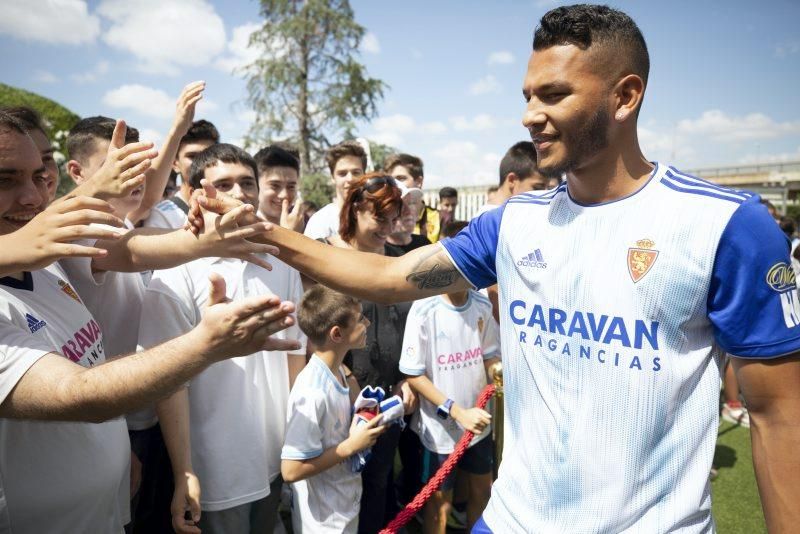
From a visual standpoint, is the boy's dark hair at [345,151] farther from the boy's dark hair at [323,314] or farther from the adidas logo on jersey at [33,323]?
the adidas logo on jersey at [33,323]

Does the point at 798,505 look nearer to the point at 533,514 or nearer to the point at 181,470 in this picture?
the point at 533,514

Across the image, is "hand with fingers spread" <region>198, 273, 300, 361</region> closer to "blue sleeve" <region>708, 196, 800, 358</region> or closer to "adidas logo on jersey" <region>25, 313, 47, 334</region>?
"adidas logo on jersey" <region>25, 313, 47, 334</region>

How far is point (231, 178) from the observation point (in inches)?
123

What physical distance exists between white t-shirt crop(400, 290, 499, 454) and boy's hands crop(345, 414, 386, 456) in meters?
0.76

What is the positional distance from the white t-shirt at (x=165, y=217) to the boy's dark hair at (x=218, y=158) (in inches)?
24.2

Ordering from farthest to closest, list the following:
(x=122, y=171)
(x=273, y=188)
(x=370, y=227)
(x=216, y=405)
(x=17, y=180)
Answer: (x=273, y=188), (x=370, y=227), (x=216, y=405), (x=17, y=180), (x=122, y=171)

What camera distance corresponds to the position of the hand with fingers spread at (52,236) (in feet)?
5.03

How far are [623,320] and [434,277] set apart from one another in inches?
31.3

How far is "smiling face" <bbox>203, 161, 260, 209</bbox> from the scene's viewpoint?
312 centimetres

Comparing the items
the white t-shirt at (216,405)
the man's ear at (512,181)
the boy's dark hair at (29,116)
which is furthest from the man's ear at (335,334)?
the man's ear at (512,181)

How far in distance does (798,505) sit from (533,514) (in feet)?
2.60

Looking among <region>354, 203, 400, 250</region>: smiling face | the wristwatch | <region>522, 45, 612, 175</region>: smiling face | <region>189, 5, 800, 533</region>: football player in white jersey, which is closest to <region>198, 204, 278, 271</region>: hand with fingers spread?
<region>189, 5, 800, 533</region>: football player in white jersey

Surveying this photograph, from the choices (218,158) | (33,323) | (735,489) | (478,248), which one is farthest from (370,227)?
(735,489)

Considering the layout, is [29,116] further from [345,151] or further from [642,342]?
[642,342]
